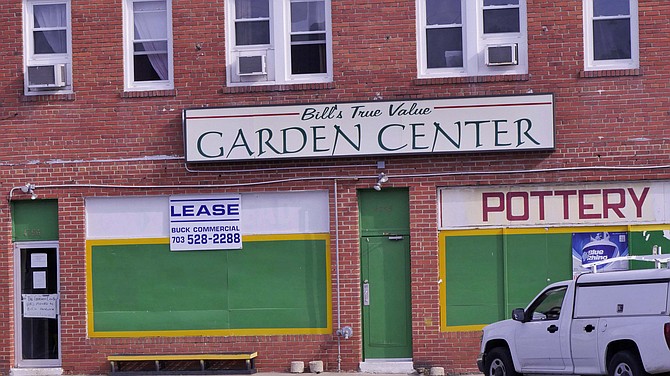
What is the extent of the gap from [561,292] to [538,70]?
4925 millimetres

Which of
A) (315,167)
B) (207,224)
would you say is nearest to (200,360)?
(207,224)

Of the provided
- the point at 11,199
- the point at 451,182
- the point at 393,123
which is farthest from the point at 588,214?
the point at 11,199

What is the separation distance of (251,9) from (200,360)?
19.5ft

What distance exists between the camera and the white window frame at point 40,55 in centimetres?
1969

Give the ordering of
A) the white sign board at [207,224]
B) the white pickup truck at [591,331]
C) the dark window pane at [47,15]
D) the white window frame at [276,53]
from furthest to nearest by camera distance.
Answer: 1. the dark window pane at [47,15]
2. the white sign board at [207,224]
3. the white window frame at [276,53]
4. the white pickup truck at [591,331]

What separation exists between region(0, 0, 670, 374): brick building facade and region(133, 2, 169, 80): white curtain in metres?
0.04

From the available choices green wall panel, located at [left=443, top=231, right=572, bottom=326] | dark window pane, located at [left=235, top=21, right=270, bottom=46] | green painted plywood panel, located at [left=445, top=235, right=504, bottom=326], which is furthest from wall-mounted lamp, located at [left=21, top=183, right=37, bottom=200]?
green painted plywood panel, located at [left=445, top=235, right=504, bottom=326]

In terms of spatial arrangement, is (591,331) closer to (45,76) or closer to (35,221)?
(35,221)

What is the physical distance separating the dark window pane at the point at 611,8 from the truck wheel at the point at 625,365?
6971mm

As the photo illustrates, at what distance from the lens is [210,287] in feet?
63.7

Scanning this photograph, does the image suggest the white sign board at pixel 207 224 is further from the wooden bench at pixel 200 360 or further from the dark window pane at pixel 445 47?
the dark window pane at pixel 445 47

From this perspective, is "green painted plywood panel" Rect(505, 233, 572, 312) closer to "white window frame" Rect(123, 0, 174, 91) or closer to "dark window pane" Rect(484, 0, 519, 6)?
"dark window pane" Rect(484, 0, 519, 6)

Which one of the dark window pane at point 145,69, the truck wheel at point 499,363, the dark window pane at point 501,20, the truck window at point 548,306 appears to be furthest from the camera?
the dark window pane at point 145,69

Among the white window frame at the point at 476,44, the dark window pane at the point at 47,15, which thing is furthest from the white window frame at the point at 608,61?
the dark window pane at the point at 47,15
